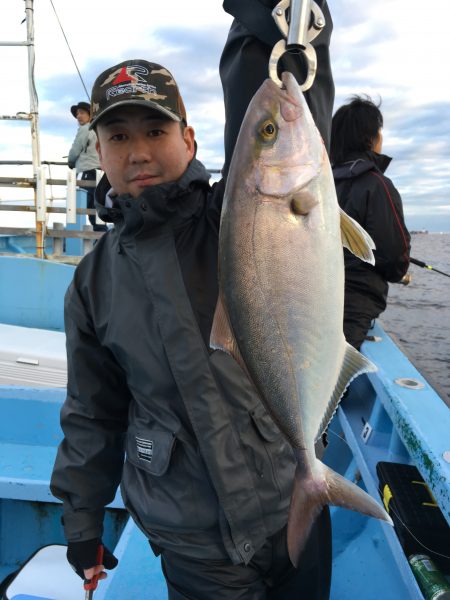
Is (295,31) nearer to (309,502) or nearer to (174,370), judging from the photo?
(174,370)

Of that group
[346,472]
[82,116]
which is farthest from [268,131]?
[82,116]

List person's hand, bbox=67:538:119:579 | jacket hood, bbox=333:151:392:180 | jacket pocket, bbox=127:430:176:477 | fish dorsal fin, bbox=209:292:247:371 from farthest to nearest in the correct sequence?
jacket hood, bbox=333:151:392:180
person's hand, bbox=67:538:119:579
jacket pocket, bbox=127:430:176:477
fish dorsal fin, bbox=209:292:247:371

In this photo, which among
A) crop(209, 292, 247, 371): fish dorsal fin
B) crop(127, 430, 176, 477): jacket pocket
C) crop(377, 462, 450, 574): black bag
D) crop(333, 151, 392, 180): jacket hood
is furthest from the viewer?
crop(333, 151, 392, 180): jacket hood

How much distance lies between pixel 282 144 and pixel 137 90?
631mm

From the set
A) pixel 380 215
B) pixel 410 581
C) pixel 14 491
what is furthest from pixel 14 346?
pixel 410 581

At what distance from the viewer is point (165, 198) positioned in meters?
1.70

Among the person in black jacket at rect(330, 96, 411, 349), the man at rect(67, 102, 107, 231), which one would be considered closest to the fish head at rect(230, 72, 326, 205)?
the person in black jacket at rect(330, 96, 411, 349)

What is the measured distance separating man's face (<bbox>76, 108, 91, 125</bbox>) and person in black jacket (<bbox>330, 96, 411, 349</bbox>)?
275 inches

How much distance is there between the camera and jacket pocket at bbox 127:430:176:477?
1.68 m

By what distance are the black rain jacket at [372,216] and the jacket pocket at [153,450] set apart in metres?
2.33

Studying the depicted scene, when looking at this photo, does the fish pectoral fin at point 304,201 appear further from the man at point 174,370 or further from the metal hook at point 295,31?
the man at point 174,370

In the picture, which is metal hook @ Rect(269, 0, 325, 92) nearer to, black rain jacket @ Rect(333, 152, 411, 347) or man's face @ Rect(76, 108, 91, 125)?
black rain jacket @ Rect(333, 152, 411, 347)

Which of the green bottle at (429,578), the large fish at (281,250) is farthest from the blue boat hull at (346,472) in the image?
the large fish at (281,250)

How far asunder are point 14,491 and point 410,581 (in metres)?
2.62
